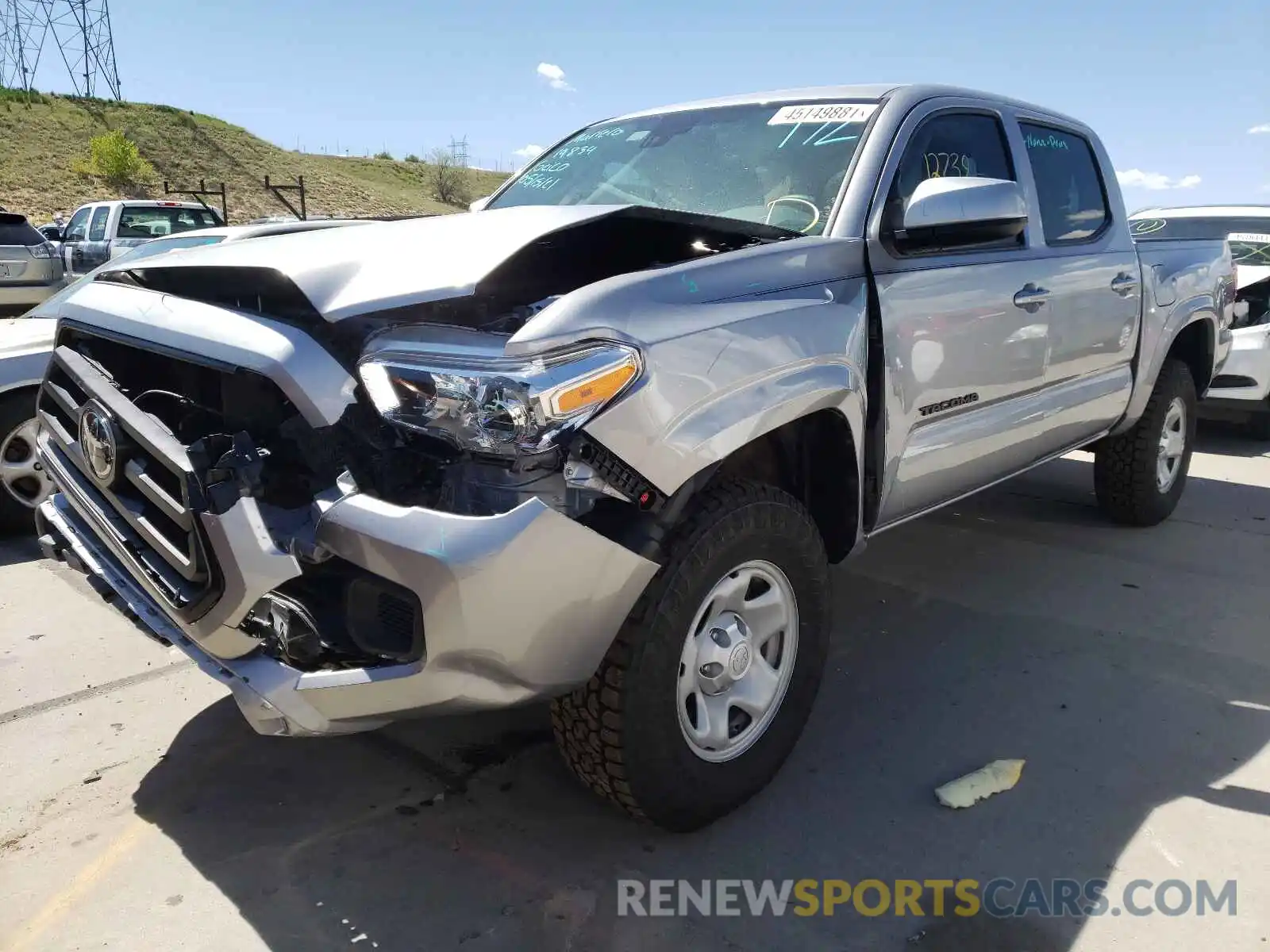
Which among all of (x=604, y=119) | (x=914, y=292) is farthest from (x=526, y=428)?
(x=604, y=119)

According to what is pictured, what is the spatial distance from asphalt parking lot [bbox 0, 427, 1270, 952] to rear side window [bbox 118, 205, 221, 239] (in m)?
10.8

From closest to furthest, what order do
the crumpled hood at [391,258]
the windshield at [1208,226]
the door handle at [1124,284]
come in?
the crumpled hood at [391,258]
the door handle at [1124,284]
the windshield at [1208,226]

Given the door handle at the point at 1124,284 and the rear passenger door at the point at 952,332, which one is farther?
the door handle at the point at 1124,284

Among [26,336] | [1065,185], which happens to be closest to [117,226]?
[26,336]

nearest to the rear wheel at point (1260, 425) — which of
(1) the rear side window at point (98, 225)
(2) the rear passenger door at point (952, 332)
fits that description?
(2) the rear passenger door at point (952, 332)

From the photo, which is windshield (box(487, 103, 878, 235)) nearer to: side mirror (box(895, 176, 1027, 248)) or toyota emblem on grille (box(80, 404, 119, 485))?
side mirror (box(895, 176, 1027, 248))

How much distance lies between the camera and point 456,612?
73.2 inches

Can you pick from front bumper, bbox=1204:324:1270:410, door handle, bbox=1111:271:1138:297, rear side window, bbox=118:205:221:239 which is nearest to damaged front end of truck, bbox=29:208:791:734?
door handle, bbox=1111:271:1138:297

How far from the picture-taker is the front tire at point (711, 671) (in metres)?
2.15

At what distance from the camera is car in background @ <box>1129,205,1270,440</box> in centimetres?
722

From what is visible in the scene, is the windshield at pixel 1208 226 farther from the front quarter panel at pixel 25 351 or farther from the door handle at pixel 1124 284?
the front quarter panel at pixel 25 351

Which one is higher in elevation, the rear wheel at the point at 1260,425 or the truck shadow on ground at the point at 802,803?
the rear wheel at the point at 1260,425

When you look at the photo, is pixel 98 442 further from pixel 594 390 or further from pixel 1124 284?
pixel 1124 284

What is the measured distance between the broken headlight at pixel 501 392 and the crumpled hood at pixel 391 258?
16cm
